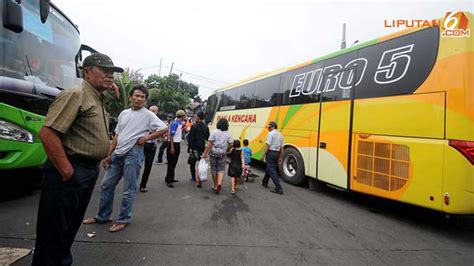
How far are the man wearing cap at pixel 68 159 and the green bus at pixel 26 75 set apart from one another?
7.54 feet

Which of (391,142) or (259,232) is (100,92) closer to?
(259,232)

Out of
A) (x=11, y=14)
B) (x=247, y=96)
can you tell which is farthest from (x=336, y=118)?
(x=11, y=14)

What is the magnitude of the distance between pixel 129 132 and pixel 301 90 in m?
4.81

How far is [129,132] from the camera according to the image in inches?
140

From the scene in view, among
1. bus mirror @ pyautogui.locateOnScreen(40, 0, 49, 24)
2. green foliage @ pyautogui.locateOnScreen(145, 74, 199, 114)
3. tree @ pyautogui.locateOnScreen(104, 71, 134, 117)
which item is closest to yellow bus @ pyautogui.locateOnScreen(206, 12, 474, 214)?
bus mirror @ pyautogui.locateOnScreen(40, 0, 49, 24)

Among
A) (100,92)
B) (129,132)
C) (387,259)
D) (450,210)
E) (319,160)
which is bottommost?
(387,259)

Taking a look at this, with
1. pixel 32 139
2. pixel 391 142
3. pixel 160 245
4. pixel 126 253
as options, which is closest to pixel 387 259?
pixel 391 142

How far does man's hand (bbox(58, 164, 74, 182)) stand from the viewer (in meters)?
1.89

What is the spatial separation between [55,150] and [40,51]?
Result: 387cm

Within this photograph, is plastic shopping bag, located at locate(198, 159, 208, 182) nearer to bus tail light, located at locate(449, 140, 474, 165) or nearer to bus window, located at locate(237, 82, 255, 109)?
bus window, located at locate(237, 82, 255, 109)

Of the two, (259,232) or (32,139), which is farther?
(32,139)

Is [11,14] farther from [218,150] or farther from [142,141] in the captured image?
[218,150]

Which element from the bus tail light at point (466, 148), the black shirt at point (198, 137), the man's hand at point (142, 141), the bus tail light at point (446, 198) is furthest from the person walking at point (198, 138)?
the bus tail light at point (466, 148)

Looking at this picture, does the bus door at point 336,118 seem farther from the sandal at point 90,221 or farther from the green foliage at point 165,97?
the green foliage at point 165,97
